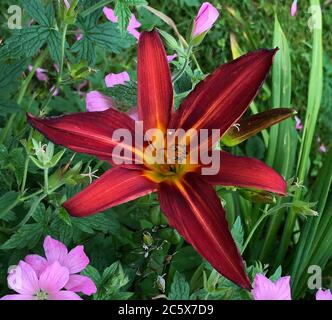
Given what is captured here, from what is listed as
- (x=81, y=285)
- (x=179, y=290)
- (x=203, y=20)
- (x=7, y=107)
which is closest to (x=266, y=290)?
(x=179, y=290)

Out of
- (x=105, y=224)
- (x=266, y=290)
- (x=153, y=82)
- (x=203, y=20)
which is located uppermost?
(x=203, y=20)

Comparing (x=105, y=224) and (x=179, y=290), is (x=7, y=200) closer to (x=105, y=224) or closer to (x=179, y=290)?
(x=105, y=224)

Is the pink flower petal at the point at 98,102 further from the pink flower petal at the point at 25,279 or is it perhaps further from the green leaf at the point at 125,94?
the pink flower petal at the point at 25,279

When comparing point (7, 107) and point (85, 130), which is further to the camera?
point (7, 107)

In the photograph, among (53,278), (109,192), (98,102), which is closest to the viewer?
(109,192)
